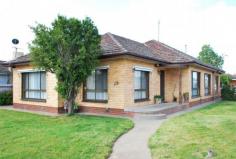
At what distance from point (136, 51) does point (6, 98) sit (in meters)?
11.9

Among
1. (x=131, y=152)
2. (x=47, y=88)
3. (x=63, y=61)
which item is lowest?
(x=131, y=152)

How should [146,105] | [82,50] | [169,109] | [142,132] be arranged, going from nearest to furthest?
[142,132], [82,50], [169,109], [146,105]

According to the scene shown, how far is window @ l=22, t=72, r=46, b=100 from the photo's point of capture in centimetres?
1624

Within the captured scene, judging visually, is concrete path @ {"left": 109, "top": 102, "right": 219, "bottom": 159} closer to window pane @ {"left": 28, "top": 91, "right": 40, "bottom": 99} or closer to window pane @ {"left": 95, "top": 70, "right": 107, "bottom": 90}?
window pane @ {"left": 95, "top": 70, "right": 107, "bottom": 90}

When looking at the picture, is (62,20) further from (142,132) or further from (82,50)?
(142,132)

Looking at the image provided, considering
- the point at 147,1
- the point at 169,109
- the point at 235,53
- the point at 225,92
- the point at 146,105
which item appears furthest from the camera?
the point at 235,53

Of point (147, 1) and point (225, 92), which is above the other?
point (147, 1)

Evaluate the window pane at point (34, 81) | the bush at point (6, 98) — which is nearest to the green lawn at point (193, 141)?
the window pane at point (34, 81)

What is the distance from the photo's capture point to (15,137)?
26.4ft

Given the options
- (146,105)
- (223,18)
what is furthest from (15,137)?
(223,18)

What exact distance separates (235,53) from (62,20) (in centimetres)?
5117

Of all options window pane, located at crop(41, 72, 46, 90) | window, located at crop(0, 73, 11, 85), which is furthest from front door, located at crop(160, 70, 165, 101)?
window, located at crop(0, 73, 11, 85)

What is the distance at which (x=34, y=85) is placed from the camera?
1692cm

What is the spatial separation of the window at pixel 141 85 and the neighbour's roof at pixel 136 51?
118 centimetres
